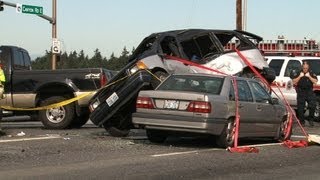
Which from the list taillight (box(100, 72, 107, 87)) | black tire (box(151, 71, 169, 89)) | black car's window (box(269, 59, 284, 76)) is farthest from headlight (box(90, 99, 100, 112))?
black car's window (box(269, 59, 284, 76))

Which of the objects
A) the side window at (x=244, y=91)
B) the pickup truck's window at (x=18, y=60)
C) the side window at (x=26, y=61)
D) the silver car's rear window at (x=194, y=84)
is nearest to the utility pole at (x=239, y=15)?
the side window at (x=26, y=61)

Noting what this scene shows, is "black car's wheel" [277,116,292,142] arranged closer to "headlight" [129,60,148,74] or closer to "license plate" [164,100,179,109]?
"license plate" [164,100,179,109]

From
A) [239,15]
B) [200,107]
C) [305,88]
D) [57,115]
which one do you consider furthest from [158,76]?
[239,15]

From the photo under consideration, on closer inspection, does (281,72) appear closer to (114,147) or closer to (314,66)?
(314,66)

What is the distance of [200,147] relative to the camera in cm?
1248

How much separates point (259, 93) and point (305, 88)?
5.45 m

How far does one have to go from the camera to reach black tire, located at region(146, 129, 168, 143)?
1269cm

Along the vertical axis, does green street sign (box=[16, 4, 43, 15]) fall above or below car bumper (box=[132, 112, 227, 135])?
above

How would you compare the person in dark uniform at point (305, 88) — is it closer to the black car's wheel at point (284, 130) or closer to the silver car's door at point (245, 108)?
the black car's wheel at point (284, 130)

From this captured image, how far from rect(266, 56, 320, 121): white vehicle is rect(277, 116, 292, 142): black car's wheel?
16.1 ft

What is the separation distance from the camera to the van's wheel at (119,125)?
1359cm

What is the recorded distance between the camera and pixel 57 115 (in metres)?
A: 15.5

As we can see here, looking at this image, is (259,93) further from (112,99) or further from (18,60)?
(18,60)

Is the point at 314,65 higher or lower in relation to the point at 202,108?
higher
